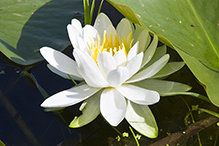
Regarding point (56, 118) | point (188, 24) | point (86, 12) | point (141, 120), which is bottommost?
point (141, 120)

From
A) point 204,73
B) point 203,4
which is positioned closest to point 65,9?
point 203,4

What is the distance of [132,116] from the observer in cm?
94

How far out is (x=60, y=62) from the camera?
3.25 feet

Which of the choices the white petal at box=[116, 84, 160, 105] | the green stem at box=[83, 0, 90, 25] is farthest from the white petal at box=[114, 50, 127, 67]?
the green stem at box=[83, 0, 90, 25]

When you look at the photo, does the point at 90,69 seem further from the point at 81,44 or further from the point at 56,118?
the point at 56,118

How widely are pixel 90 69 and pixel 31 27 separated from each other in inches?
28.1

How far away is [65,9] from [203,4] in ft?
2.86

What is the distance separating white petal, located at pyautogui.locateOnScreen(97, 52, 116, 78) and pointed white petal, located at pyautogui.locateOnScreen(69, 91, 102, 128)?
15cm

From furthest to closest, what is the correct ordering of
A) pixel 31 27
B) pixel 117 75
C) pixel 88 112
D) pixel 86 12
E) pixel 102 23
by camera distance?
pixel 31 27, pixel 86 12, pixel 102 23, pixel 88 112, pixel 117 75

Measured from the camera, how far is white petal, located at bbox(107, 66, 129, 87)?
83 centimetres

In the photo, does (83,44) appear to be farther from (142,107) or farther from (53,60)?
(142,107)

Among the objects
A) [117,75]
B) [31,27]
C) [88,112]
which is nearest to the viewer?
[117,75]

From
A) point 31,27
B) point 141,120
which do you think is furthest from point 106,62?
point 31,27

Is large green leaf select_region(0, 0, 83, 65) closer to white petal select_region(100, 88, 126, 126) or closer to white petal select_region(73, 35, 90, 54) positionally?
white petal select_region(73, 35, 90, 54)
